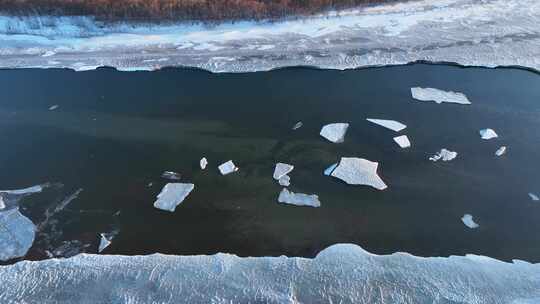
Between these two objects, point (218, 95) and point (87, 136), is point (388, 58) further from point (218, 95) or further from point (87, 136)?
point (87, 136)

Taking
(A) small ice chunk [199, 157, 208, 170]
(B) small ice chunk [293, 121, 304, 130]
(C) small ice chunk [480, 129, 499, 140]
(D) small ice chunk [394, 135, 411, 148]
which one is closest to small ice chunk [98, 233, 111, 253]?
(A) small ice chunk [199, 157, 208, 170]

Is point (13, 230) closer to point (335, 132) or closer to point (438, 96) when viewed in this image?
point (335, 132)

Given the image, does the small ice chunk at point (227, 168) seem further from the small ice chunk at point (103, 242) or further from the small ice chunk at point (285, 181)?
the small ice chunk at point (103, 242)

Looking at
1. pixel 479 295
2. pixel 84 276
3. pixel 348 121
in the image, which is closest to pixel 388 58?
pixel 348 121

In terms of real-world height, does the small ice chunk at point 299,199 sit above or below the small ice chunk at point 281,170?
below

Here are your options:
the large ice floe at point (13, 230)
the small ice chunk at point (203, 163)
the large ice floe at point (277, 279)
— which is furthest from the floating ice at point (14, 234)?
the small ice chunk at point (203, 163)

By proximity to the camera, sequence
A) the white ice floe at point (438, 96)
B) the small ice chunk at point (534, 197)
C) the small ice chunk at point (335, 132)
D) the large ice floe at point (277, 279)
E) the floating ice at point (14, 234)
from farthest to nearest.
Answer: the white ice floe at point (438, 96) → the small ice chunk at point (335, 132) → the small ice chunk at point (534, 197) → the floating ice at point (14, 234) → the large ice floe at point (277, 279)

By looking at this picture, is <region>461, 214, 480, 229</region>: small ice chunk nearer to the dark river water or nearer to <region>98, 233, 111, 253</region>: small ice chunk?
the dark river water
